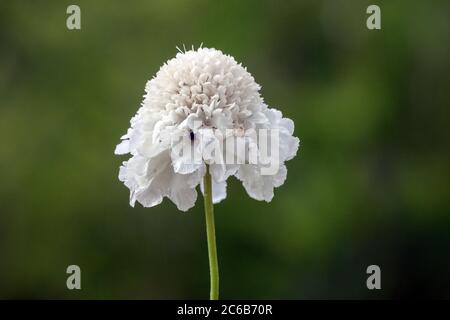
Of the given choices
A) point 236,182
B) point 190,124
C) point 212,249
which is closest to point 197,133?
point 190,124

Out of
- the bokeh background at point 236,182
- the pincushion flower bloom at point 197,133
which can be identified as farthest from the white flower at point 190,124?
the bokeh background at point 236,182

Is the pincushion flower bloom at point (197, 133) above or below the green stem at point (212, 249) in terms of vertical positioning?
above

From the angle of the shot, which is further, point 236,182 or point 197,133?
point 236,182

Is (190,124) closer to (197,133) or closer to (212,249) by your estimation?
(197,133)

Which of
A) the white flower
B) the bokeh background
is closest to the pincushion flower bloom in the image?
the white flower

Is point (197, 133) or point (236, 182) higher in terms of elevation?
point (236, 182)

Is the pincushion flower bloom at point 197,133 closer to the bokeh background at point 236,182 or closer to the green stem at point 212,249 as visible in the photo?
the green stem at point 212,249
